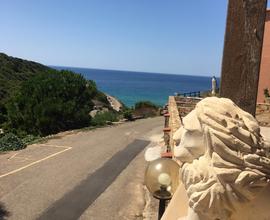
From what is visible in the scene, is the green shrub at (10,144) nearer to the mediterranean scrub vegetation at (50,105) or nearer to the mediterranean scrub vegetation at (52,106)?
the mediterranean scrub vegetation at (52,106)

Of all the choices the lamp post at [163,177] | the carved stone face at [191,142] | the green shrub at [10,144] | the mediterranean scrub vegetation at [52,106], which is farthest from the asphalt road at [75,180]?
the carved stone face at [191,142]

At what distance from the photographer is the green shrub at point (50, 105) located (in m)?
30.4

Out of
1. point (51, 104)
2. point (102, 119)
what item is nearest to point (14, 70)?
point (102, 119)

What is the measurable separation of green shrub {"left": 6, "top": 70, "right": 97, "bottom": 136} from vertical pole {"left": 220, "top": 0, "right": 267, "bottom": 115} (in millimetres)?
27524

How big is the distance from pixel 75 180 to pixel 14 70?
8069cm

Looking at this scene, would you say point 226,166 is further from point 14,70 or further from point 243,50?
point 14,70

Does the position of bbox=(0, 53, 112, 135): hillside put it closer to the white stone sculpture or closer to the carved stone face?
the carved stone face

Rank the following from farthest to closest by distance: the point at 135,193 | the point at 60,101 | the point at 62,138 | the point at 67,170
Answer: the point at 60,101 < the point at 62,138 < the point at 67,170 < the point at 135,193

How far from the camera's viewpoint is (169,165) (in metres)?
4.45

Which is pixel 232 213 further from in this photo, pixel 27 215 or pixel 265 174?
pixel 27 215

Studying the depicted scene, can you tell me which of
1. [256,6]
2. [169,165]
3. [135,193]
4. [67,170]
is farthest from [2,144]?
[256,6]

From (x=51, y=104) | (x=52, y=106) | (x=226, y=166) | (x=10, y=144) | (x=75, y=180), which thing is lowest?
(x=10, y=144)

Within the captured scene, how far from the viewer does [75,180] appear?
15.3m

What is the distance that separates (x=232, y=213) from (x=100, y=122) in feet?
99.7
